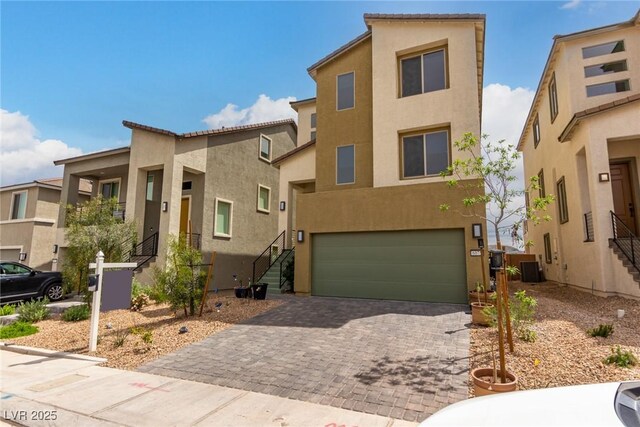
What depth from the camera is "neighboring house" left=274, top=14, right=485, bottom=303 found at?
1063 centimetres

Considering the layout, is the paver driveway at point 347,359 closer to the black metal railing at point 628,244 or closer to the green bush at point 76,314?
the black metal railing at point 628,244

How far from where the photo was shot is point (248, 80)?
43.4 ft

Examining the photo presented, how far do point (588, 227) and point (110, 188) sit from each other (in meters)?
21.8

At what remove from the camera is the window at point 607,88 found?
12312mm

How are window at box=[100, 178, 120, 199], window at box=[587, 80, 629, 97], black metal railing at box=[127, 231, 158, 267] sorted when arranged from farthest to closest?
window at box=[100, 178, 120, 199]
black metal railing at box=[127, 231, 158, 267]
window at box=[587, 80, 629, 97]

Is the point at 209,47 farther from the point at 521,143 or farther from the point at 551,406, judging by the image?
the point at 521,143

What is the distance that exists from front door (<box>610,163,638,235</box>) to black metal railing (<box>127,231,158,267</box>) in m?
17.9

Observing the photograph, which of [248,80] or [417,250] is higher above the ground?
[248,80]

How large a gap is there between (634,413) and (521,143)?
78.6ft

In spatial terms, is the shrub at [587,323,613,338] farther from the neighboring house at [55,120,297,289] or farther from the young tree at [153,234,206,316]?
the neighboring house at [55,120,297,289]

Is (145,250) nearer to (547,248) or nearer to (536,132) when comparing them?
(547,248)

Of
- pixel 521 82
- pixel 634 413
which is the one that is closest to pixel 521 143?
pixel 521 82

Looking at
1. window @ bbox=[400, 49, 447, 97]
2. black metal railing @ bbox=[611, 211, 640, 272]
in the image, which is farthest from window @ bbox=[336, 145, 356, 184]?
black metal railing @ bbox=[611, 211, 640, 272]

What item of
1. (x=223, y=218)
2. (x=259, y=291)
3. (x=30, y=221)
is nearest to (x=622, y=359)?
(x=259, y=291)
